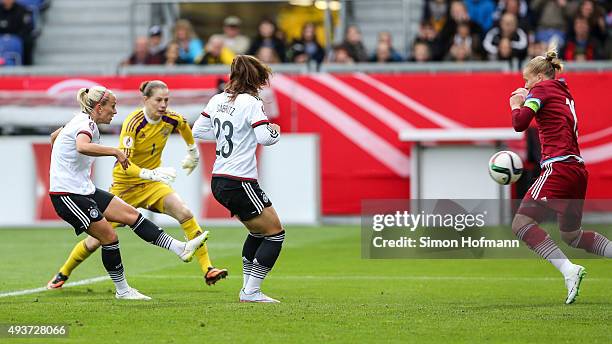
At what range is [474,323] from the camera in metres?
9.27

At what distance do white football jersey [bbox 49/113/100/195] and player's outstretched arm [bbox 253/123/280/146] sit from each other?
5.17 feet

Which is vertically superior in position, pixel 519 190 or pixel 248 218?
pixel 248 218

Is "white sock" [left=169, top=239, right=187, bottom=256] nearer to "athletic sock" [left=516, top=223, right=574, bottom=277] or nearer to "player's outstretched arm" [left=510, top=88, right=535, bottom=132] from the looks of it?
"athletic sock" [left=516, top=223, right=574, bottom=277]

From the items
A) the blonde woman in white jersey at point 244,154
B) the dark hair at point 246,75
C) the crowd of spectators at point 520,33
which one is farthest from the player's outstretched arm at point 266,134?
the crowd of spectators at point 520,33

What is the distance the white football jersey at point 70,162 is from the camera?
1078 centimetres

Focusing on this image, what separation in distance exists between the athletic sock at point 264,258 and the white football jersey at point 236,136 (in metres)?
0.57

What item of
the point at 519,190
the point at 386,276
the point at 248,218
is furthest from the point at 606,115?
the point at 248,218

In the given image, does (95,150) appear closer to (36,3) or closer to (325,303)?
(325,303)

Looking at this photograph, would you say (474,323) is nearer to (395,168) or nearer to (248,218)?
(248,218)

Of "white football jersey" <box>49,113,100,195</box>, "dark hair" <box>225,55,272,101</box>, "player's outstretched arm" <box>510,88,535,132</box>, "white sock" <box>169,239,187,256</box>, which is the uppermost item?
"dark hair" <box>225,55,272,101</box>

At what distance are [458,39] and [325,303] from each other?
1232cm

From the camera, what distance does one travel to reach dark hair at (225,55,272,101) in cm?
1038

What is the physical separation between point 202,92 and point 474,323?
1313 centimetres

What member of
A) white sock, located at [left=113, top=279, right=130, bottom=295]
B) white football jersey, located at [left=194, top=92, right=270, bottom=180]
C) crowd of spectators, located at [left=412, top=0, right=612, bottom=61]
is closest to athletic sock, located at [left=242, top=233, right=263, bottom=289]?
white football jersey, located at [left=194, top=92, right=270, bottom=180]
